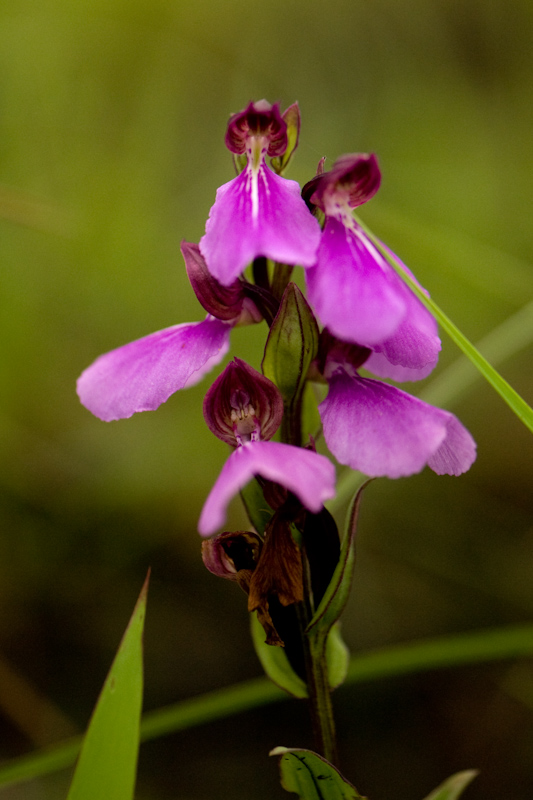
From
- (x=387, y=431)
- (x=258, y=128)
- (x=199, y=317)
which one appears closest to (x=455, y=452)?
(x=387, y=431)

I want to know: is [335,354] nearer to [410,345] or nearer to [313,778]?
[410,345]

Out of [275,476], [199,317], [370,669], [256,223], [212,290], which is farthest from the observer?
[199,317]

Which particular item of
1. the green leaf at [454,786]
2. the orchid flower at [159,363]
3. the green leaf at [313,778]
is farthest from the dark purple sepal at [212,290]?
the green leaf at [454,786]

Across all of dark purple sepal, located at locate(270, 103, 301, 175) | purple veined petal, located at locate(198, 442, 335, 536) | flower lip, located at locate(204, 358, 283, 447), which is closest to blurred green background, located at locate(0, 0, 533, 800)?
dark purple sepal, located at locate(270, 103, 301, 175)

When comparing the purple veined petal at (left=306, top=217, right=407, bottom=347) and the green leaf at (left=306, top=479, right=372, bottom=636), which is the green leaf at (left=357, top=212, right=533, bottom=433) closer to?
the purple veined petal at (left=306, top=217, right=407, bottom=347)

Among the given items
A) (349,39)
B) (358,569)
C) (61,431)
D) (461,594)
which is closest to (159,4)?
(349,39)

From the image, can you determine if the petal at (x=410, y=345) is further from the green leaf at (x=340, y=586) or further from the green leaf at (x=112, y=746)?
the green leaf at (x=112, y=746)
